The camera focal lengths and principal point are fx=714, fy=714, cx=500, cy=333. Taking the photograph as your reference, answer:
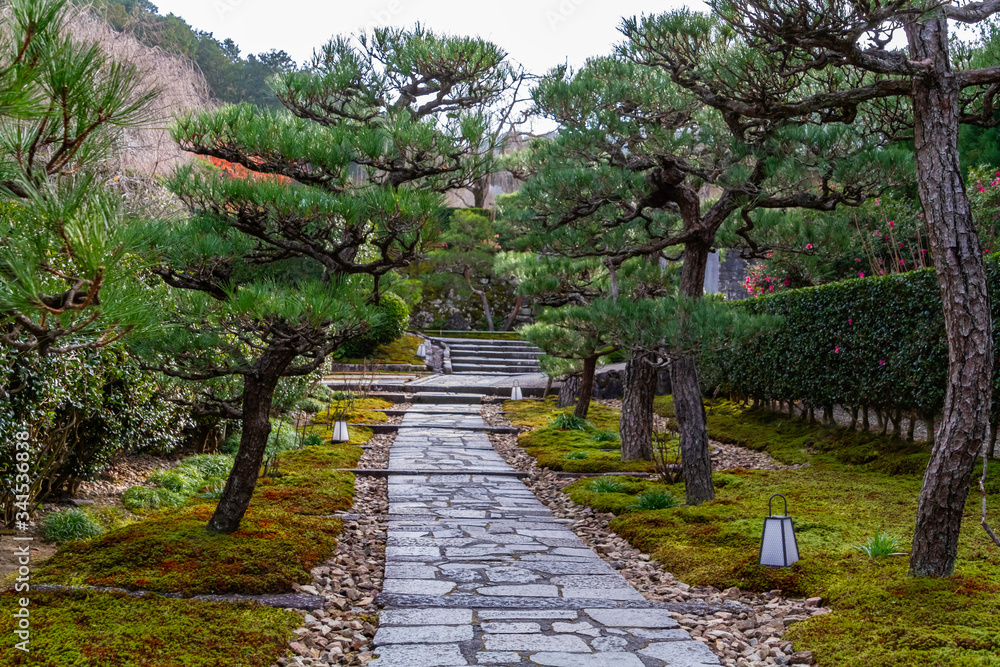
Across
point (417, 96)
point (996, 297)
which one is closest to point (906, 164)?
point (996, 297)

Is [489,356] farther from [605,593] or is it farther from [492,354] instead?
[605,593]

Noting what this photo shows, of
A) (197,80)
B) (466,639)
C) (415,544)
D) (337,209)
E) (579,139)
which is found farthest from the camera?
(197,80)

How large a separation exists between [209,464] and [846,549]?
5120mm

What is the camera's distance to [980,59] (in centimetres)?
395

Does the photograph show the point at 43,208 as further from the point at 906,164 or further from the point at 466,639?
the point at 906,164

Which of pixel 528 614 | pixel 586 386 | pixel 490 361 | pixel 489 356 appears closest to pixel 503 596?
pixel 528 614

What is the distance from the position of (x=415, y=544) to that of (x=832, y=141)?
3881 mm

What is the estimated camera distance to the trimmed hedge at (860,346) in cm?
620

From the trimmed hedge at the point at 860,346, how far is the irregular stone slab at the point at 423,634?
316cm

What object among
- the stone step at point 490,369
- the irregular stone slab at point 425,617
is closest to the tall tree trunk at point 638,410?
the irregular stone slab at point 425,617

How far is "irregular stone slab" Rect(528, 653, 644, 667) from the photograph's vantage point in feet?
8.80

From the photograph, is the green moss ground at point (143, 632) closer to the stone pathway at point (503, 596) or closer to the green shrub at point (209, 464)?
the stone pathway at point (503, 596)

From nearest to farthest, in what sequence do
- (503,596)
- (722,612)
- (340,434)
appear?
(722,612), (503,596), (340,434)

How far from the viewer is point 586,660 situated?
8.93 feet
